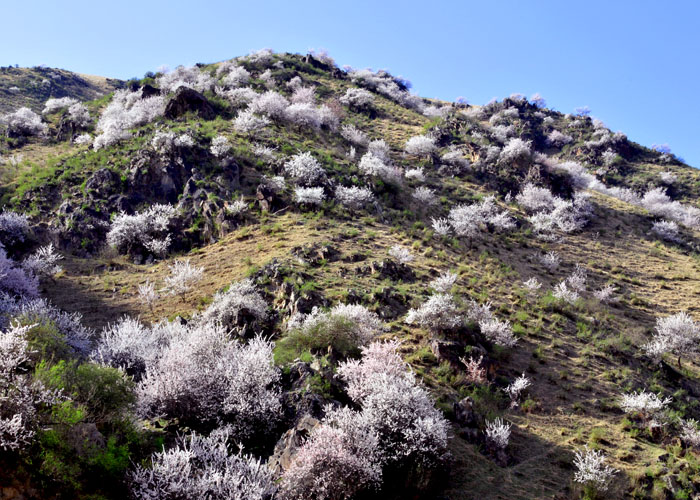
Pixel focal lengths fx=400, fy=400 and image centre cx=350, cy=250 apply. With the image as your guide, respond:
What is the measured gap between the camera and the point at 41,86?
4956cm

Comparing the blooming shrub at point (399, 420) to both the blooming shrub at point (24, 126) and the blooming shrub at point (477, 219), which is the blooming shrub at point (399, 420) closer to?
the blooming shrub at point (477, 219)

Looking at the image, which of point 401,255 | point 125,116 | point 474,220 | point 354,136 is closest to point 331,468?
point 401,255

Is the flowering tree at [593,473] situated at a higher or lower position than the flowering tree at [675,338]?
lower

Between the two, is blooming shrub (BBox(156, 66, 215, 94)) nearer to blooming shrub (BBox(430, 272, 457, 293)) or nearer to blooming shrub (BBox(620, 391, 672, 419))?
blooming shrub (BBox(430, 272, 457, 293))

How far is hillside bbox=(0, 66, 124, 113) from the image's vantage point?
1710 inches

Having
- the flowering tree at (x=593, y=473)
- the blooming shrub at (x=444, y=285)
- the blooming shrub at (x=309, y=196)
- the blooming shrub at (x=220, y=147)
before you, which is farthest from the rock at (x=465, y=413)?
the blooming shrub at (x=220, y=147)

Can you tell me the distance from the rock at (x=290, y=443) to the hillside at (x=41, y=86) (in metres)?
48.4

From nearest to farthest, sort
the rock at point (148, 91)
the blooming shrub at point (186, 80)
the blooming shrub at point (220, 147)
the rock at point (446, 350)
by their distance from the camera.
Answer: the rock at point (446, 350), the blooming shrub at point (220, 147), the rock at point (148, 91), the blooming shrub at point (186, 80)

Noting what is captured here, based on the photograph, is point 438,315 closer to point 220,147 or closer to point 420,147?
point 220,147

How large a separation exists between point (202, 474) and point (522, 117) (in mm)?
62367

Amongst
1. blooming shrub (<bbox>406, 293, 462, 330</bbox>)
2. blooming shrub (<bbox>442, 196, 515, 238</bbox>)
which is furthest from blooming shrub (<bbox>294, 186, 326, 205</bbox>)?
blooming shrub (<bbox>406, 293, 462, 330</bbox>)

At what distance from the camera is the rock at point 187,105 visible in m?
31.1

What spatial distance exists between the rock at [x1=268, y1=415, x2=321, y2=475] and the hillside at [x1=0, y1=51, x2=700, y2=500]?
0.05 m

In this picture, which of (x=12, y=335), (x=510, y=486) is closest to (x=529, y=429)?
(x=510, y=486)
